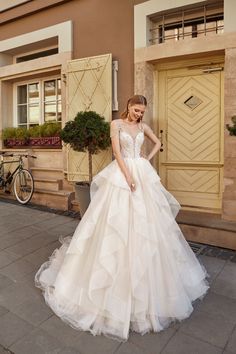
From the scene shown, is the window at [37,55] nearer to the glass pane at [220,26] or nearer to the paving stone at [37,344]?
the glass pane at [220,26]

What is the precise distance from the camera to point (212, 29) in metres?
A: 4.70

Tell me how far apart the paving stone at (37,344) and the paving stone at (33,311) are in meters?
0.15

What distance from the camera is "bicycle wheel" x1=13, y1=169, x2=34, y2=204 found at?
20.3 ft

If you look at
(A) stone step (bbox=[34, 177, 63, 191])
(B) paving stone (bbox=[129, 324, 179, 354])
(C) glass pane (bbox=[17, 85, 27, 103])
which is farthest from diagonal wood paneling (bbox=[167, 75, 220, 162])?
(C) glass pane (bbox=[17, 85, 27, 103])

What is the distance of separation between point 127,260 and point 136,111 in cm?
121

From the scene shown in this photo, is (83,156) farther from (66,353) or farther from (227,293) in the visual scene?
(66,353)

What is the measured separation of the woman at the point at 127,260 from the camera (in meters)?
2.29

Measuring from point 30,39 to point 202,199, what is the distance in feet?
14.9

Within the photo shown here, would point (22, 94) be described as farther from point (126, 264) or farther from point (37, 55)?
point (126, 264)

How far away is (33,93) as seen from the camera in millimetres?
7000

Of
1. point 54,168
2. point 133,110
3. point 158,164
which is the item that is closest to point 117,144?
point 133,110

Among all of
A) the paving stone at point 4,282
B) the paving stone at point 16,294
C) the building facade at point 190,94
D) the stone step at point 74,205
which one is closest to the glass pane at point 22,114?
the stone step at point 74,205

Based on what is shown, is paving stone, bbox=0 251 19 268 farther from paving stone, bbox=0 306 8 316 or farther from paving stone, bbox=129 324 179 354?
paving stone, bbox=129 324 179 354

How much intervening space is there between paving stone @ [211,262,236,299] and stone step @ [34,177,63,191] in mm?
3557
